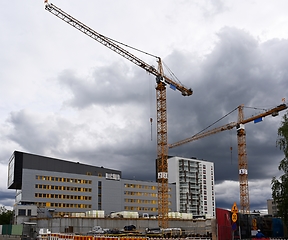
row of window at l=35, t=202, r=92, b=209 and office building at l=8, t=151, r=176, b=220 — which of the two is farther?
row of window at l=35, t=202, r=92, b=209

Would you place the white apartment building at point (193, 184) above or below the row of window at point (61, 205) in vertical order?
above

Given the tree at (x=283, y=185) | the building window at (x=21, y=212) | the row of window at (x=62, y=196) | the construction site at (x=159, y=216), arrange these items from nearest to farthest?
1. the tree at (x=283, y=185)
2. the construction site at (x=159, y=216)
3. the building window at (x=21, y=212)
4. the row of window at (x=62, y=196)

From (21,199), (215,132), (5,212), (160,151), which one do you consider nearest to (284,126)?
(160,151)

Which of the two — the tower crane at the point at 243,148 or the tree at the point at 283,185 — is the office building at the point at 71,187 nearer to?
the tower crane at the point at 243,148

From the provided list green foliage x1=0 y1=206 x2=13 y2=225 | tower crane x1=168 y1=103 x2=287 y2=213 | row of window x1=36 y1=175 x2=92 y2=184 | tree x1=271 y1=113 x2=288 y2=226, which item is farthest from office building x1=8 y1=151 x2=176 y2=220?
tree x1=271 y1=113 x2=288 y2=226

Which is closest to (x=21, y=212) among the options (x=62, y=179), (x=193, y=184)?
(x=62, y=179)

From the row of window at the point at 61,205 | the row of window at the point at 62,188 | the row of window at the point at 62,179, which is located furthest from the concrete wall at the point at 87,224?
the row of window at the point at 62,179

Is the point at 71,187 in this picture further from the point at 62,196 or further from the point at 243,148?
the point at 243,148

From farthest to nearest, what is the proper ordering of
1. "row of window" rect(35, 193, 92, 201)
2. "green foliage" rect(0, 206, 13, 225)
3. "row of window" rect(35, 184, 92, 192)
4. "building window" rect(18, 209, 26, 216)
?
"green foliage" rect(0, 206, 13, 225), "row of window" rect(35, 184, 92, 192), "row of window" rect(35, 193, 92, 201), "building window" rect(18, 209, 26, 216)

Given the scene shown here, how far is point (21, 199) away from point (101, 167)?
31.8 meters

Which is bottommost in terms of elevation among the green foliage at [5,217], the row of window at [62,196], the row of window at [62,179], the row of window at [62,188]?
the green foliage at [5,217]

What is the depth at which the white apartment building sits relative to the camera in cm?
15712

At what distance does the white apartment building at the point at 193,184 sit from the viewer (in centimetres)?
15712

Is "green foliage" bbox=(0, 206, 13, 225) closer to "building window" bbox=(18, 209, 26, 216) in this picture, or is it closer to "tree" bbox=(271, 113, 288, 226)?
"building window" bbox=(18, 209, 26, 216)
